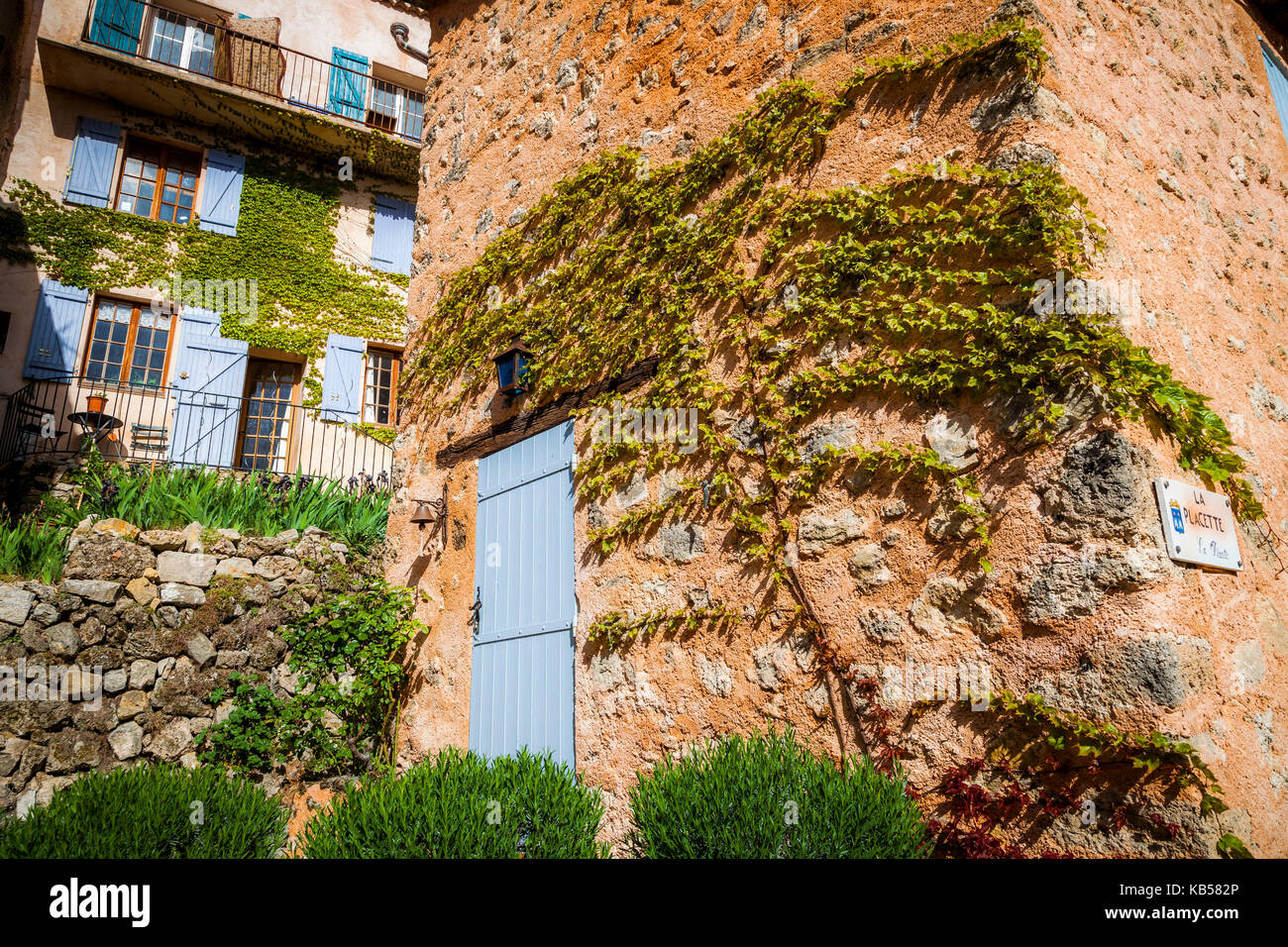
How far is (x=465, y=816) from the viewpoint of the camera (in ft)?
8.22

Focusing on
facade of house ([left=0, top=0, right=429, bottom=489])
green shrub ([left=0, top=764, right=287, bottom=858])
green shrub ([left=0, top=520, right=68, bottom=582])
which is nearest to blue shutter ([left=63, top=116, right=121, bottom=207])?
facade of house ([left=0, top=0, right=429, bottom=489])

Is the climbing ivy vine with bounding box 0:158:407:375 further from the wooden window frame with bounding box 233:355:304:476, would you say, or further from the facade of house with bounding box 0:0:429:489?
the wooden window frame with bounding box 233:355:304:476

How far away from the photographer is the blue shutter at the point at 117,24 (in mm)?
10523

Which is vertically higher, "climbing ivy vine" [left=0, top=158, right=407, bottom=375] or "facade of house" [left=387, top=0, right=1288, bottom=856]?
"climbing ivy vine" [left=0, top=158, right=407, bottom=375]

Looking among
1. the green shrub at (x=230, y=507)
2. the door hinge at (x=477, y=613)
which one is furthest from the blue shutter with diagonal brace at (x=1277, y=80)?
the green shrub at (x=230, y=507)

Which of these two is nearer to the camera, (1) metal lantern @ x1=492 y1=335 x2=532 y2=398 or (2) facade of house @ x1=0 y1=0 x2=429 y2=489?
(1) metal lantern @ x1=492 y1=335 x2=532 y2=398

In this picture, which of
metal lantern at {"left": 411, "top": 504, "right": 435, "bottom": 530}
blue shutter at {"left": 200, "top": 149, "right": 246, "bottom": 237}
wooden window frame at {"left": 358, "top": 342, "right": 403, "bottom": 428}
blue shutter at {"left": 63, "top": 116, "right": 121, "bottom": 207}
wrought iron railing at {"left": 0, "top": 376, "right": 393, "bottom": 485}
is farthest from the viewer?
wooden window frame at {"left": 358, "top": 342, "right": 403, "bottom": 428}

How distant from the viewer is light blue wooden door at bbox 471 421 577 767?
4.08 meters

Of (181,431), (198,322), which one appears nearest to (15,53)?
(198,322)

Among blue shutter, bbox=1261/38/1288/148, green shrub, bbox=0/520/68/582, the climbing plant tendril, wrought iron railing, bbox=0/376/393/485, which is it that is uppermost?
the climbing plant tendril

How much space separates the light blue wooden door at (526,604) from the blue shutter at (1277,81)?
4910 millimetres

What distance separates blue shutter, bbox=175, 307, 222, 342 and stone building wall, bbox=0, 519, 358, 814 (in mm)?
6148
